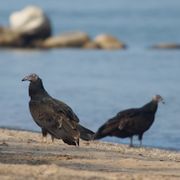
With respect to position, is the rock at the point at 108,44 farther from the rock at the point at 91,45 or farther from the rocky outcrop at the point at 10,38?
the rocky outcrop at the point at 10,38

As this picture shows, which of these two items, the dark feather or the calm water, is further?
the calm water

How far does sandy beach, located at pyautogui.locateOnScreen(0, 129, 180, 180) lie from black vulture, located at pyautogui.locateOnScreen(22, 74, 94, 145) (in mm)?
200

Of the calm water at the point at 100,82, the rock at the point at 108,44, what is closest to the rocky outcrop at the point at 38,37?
the rock at the point at 108,44

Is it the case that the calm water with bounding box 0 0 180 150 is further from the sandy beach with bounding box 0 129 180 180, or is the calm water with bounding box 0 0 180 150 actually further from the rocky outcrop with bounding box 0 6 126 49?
the sandy beach with bounding box 0 129 180 180

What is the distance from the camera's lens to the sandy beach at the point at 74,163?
10.5 metres

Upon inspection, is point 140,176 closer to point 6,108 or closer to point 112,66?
point 6,108

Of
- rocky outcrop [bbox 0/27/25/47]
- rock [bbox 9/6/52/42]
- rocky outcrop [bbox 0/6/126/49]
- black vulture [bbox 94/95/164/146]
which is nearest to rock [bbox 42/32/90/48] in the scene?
rocky outcrop [bbox 0/6/126/49]

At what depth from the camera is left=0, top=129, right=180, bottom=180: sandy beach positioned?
10.5 meters

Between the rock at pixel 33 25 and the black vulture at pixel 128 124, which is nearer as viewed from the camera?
the black vulture at pixel 128 124

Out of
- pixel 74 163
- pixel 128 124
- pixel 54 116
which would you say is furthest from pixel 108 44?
pixel 74 163

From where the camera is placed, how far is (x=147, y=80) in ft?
110

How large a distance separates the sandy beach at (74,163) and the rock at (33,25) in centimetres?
3331

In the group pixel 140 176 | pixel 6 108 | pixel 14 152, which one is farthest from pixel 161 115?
pixel 140 176

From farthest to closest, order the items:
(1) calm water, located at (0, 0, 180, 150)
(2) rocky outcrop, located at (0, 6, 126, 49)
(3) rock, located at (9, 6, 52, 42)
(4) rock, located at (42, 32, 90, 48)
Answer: (4) rock, located at (42, 32, 90, 48), (2) rocky outcrop, located at (0, 6, 126, 49), (3) rock, located at (9, 6, 52, 42), (1) calm water, located at (0, 0, 180, 150)
